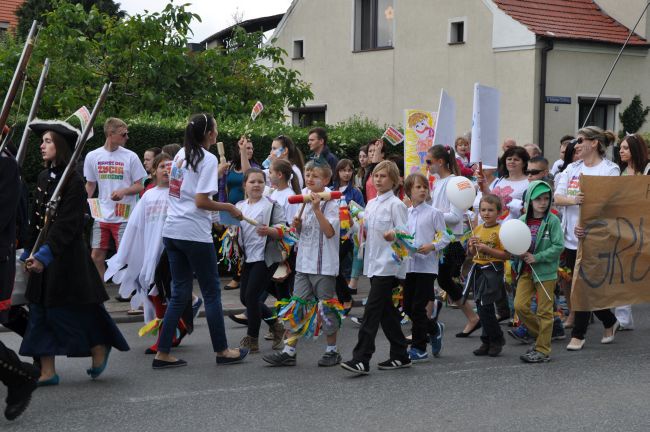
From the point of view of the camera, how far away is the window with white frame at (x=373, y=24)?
27.3 m

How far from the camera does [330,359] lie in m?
8.21

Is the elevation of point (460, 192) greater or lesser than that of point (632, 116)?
lesser

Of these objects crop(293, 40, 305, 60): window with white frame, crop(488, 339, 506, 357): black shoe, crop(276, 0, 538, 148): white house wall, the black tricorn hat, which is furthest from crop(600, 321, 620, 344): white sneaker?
crop(293, 40, 305, 60): window with white frame

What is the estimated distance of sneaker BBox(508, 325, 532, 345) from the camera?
9383 mm

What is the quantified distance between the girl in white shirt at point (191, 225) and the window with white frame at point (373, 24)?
64.9 ft

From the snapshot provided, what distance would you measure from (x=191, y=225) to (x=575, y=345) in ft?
11.3

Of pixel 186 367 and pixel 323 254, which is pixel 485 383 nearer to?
pixel 323 254

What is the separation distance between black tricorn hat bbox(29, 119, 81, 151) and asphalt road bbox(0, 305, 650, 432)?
1.70 metres

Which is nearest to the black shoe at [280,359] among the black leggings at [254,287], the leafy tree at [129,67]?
the black leggings at [254,287]

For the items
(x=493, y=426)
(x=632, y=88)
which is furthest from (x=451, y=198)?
(x=632, y=88)

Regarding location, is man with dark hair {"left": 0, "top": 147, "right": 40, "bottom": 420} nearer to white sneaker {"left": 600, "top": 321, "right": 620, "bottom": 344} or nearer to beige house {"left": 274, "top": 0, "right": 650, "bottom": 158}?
white sneaker {"left": 600, "top": 321, "right": 620, "bottom": 344}

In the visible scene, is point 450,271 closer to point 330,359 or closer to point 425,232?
point 425,232

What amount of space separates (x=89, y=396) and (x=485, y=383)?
2.72 m

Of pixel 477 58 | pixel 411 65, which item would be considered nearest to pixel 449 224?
pixel 477 58
